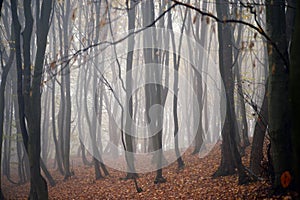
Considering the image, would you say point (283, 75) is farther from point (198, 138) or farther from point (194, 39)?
point (194, 39)

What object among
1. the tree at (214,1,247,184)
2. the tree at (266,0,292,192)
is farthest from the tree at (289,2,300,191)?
the tree at (214,1,247,184)

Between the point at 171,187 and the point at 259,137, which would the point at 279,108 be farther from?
A: the point at 171,187

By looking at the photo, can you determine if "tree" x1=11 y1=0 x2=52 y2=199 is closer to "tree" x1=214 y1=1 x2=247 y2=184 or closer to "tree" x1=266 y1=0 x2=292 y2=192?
"tree" x1=214 y1=1 x2=247 y2=184

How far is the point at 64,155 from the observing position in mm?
15820

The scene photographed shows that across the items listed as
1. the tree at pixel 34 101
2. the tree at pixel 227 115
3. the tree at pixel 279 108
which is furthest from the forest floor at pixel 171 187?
the tree at pixel 34 101

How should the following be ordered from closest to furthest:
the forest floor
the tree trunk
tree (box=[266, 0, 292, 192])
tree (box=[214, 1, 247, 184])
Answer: tree (box=[266, 0, 292, 192])
the tree trunk
the forest floor
tree (box=[214, 1, 247, 184])

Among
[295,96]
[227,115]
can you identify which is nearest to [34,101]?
[227,115]

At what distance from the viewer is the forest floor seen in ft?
25.3

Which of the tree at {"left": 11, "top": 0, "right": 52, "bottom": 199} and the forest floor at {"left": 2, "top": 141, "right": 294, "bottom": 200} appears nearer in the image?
the forest floor at {"left": 2, "top": 141, "right": 294, "bottom": 200}

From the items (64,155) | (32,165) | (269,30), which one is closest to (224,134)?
(269,30)

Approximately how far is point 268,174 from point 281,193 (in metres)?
1.13

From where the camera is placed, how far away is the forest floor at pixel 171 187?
772 cm

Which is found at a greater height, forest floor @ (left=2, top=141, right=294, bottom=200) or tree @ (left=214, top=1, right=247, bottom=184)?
tree @ (left=214, top=1, right=247, bottom=184)

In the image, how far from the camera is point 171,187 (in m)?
10.6
